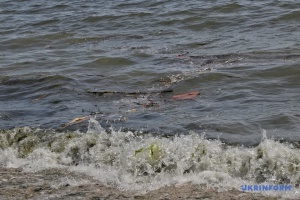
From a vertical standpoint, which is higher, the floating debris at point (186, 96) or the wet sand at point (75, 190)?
the wet sand at point (75, 190)

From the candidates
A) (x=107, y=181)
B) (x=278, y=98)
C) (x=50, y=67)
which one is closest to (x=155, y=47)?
(x=50, y=67)

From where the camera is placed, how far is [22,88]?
836 cm

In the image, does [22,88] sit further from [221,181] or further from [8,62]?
[221,181]

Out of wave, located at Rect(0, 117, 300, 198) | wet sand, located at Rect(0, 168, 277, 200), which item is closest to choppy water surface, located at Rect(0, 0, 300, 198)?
wave, located at Rect(0, 117, 300, 198)

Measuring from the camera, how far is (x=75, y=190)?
491 centimetres

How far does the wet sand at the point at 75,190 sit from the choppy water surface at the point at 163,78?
24 centimetres

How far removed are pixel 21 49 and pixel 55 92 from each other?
3.72 m

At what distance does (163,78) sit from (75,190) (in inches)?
140

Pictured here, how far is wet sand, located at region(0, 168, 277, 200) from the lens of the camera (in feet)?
15.3

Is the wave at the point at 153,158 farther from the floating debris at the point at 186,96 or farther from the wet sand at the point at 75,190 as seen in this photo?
the floating debris at the point at 186,96

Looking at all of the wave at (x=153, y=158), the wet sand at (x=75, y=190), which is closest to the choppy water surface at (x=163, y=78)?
the wave at (x=153, y=158)

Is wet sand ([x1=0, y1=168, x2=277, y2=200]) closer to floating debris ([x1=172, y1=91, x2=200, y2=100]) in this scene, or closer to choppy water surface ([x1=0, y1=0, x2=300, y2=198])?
choppy water surface ([x1=0, y1=0, x2=300, y2=198])

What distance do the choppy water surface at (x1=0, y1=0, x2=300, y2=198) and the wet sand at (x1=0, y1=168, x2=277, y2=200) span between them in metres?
0.24

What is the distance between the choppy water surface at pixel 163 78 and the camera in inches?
228
